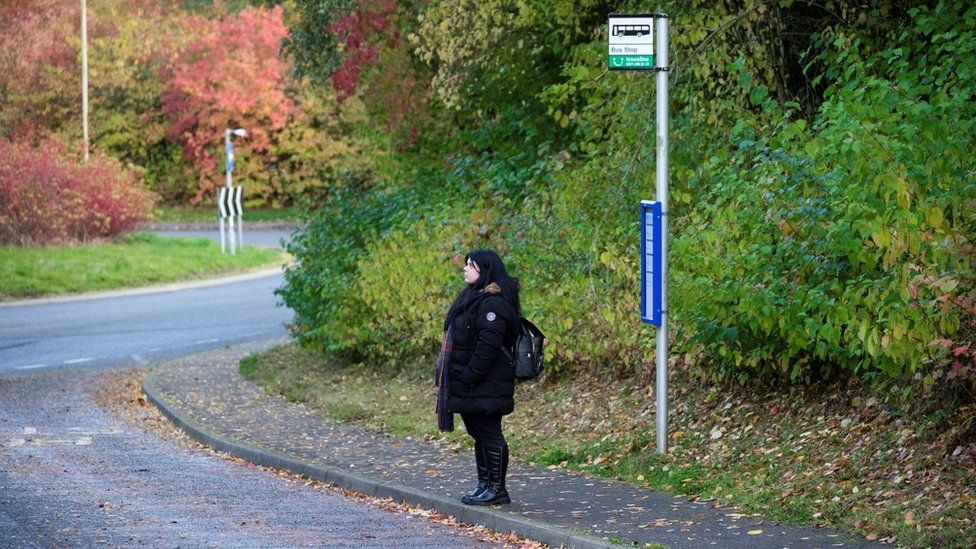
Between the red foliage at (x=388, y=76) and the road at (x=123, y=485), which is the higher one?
the red foliage at (x=388, y=76)

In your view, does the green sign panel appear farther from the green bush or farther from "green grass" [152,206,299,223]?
"green grass" [152,206,299,223]

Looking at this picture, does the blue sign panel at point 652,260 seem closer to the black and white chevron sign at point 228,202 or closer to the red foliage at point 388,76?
the red foliage at point 388,76

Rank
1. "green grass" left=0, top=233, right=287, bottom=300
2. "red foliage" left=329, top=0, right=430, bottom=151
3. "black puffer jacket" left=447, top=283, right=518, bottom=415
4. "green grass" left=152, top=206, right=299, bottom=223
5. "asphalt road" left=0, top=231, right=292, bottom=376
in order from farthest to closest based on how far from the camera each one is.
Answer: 1. "green grass" left=152, top=206, right=299, bottom=223
2. "green grass" left=0, top=233, right=287, bottom=300
3. "red foliage" left=329, top=0, right=430, bottom=151
4. "asphalt road" left=0, top=231, right=292, bottom=376
5. "black puffer jacket" left=447, top=283, right=518, bottom=415

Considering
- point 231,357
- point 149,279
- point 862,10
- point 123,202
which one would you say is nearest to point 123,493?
point 862,10

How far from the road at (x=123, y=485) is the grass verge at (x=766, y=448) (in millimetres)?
1769

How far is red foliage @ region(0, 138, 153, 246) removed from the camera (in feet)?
119

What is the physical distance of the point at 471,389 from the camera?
9.28 metres

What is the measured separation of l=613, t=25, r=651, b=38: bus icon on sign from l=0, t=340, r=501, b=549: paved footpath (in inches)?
149

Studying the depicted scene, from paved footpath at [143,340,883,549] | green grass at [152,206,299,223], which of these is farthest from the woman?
green grass at [152,206,299,223]

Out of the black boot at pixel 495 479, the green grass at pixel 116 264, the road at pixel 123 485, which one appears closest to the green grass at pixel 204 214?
the green grass at pixel 116 264

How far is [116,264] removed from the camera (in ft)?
110

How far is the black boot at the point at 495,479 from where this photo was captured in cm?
937

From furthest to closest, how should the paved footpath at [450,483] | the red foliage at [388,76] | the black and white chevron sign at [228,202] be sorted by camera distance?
the black and white chevron sign at [228,202] < the red foliage at [388,76] < the paved footpath at [450,483]

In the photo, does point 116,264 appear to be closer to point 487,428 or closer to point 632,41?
point 632,41
